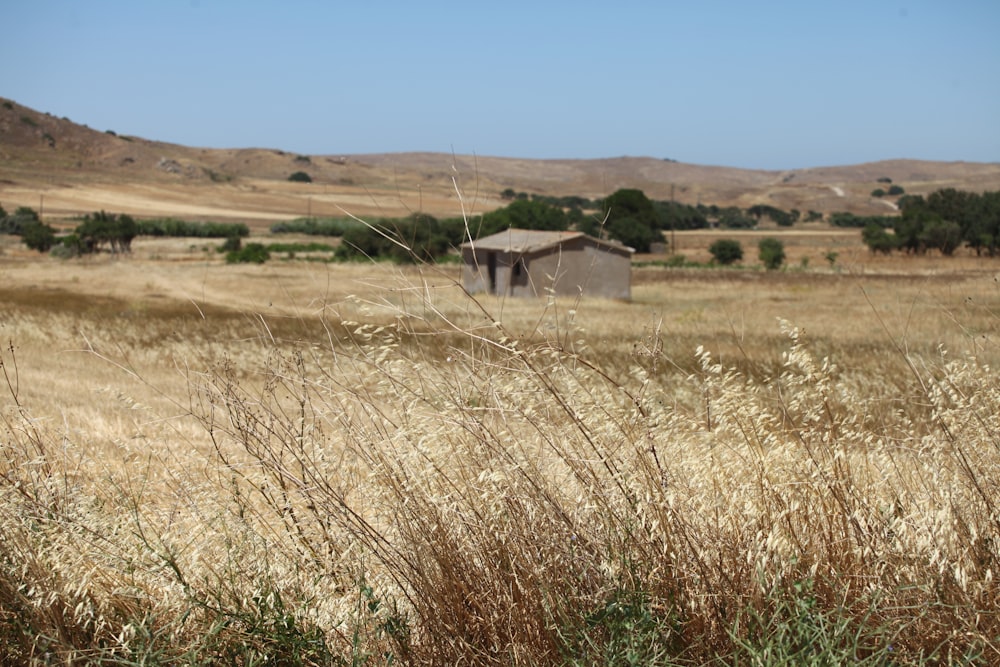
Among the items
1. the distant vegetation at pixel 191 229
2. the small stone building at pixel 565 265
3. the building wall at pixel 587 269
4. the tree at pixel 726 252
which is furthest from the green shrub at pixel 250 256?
the tree at pixel 726 252

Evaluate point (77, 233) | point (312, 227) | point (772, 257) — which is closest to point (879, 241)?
point (772, 257)

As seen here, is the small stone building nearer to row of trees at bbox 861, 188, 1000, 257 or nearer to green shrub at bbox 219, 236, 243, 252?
row of trees at bbox 861, 188, 1000, 257

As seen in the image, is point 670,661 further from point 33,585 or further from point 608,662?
point 33,585

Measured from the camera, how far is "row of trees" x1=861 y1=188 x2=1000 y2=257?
69.6 m

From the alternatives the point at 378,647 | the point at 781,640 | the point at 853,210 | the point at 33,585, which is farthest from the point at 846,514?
the point at 853,210

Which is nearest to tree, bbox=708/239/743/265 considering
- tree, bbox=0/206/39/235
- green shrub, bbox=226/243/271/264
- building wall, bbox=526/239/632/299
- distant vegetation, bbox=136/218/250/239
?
building wall, bbox=526/239/632/299

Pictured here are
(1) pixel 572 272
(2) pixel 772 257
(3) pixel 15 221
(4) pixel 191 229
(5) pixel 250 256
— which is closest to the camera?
(1) pixel 572 272

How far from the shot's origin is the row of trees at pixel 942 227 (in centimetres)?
6956

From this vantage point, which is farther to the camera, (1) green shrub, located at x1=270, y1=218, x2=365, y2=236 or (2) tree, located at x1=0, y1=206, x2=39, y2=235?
(1) green shrub, located at x1=270, y1=218, x2=365, y2=236

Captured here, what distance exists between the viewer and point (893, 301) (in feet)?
117

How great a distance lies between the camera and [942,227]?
224ft

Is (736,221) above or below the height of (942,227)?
below

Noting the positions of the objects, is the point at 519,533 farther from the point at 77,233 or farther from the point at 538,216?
the point at 538,216

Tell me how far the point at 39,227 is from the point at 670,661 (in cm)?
7258
